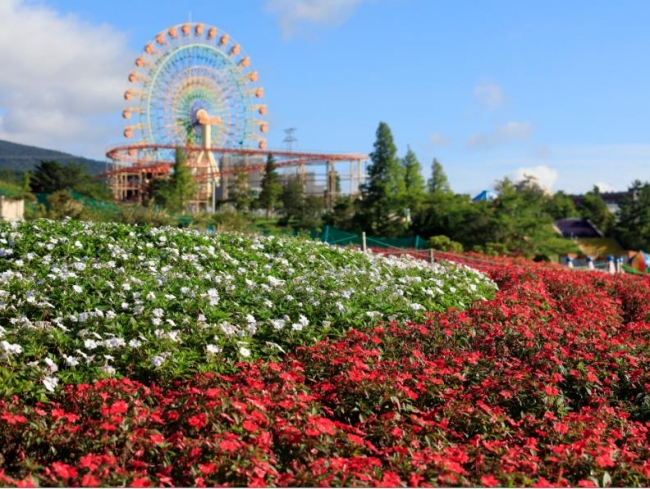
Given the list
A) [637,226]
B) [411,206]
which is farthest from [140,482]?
[637,226]

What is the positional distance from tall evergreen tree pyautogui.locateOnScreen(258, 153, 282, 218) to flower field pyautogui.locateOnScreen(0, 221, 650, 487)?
39397 mm

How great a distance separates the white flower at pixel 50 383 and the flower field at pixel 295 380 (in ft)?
0.04

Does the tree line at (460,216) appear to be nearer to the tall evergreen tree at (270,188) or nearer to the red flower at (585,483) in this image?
the tall evergreen tree at (270,188)

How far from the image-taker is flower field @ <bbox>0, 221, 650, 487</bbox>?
3490 mm

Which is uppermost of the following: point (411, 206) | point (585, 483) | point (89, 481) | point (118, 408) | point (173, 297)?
point (411, 206)

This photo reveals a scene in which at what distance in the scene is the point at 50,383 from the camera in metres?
4.17

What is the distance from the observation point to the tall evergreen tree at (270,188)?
47.2m

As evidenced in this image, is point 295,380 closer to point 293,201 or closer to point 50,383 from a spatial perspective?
point 50,383

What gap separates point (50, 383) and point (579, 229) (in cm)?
4178

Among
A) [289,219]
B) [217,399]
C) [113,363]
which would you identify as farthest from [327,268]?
[289,219]

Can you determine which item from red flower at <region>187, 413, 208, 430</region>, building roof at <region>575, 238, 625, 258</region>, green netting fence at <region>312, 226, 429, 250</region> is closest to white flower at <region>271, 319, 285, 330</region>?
red flower at <region>187, 413, 208, 430</region>

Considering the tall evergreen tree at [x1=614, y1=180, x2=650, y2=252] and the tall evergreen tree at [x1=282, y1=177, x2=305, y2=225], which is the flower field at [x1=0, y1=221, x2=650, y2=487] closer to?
the tall evergreen tree at [x1=614, y1=180, x2=650, y2=252]

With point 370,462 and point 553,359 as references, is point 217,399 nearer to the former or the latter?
point 370,462

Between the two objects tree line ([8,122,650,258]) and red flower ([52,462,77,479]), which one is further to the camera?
tree line ([8,122,650,258])
